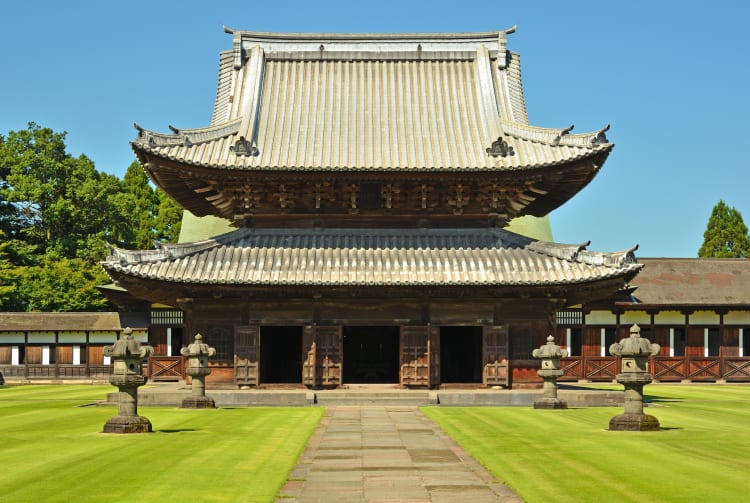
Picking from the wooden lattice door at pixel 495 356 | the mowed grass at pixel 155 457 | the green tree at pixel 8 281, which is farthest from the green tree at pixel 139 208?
the mowed grass at pixel 155 457

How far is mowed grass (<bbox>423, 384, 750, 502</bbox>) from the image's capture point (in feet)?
48.2

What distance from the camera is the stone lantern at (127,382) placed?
23.3m

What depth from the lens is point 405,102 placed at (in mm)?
43750

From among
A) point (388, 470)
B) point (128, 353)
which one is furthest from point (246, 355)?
point (388, 470)

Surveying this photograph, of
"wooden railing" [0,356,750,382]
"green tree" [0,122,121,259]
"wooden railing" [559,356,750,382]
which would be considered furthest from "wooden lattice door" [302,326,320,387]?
"green tree" [0,122,121,259]

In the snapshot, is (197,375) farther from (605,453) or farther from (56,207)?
(56,207)

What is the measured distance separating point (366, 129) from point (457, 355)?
473 inches

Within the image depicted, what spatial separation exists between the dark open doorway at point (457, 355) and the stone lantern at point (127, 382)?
24020 mm

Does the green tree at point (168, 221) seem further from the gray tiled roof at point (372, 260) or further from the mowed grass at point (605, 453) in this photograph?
the mowed grass at point (605, 453)

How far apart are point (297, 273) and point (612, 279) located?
1161cm

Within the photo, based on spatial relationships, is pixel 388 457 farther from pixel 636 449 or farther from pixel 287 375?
pixel 287 375

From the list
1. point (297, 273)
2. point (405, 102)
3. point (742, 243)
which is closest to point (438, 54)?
point (405, 102)

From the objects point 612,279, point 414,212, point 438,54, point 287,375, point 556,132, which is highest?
point 438,54

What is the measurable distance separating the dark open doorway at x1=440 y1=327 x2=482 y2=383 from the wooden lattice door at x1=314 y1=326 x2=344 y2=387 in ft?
30.6
